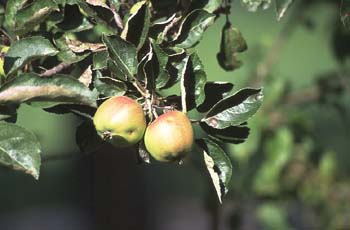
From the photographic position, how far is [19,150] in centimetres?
77

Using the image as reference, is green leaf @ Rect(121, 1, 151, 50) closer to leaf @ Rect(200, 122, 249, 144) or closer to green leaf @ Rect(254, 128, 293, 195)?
leaf @ Rect(200, 122, 249, 144)

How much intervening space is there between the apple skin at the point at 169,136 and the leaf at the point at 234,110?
0.06 metres

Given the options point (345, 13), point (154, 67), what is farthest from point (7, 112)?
point (345, 13)

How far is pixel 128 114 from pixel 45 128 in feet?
14.0

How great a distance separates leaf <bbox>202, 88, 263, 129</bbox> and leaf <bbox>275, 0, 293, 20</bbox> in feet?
0.32

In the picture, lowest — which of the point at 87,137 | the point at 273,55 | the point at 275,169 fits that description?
the point at 275,169

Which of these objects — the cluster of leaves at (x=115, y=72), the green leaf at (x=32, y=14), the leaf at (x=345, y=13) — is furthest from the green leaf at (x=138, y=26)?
the leaf at (x=345, y=13)

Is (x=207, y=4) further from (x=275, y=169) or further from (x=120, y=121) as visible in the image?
(x=275, y=169)

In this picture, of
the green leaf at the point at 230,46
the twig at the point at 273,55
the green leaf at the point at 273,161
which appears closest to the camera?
the green leaf at the point at 230,46

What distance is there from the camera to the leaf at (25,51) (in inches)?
32.6

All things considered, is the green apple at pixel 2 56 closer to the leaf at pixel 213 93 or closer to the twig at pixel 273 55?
the leaf at pixel 213 93

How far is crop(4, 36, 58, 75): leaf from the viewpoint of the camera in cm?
83

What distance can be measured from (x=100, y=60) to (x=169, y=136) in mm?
134

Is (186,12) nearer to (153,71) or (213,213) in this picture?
(153,71)
